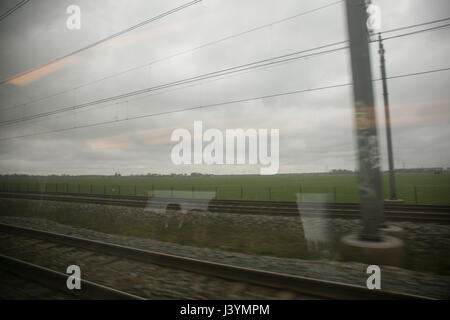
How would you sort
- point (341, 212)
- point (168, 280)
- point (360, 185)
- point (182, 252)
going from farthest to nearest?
point (341, 212) < point (182, 252) < point (360, 185) < point (168, 280)

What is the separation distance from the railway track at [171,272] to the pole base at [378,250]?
57.1 inches

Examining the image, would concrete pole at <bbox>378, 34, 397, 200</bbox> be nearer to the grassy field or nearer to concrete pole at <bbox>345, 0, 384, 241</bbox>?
the grassy field

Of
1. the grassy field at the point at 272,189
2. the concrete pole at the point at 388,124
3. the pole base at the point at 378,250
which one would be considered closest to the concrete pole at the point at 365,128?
the pole base at the point at 378,250

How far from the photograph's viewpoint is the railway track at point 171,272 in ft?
14.5

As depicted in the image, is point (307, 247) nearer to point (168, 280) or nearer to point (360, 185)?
point (360, 185)

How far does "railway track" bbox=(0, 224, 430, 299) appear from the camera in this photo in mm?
4424

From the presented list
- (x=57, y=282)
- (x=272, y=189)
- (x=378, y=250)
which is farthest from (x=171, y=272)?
(x=272, y=189)

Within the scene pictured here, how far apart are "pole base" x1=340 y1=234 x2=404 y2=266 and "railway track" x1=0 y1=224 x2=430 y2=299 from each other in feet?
4.76

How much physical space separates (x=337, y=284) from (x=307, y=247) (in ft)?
12.7

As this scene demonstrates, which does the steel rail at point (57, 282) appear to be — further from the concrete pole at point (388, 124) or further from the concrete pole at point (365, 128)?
the concrete pole at point (388, 124)

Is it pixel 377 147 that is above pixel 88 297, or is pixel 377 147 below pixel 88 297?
above

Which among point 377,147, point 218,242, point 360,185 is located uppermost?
point 377,147

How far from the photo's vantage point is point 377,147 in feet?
18.5
